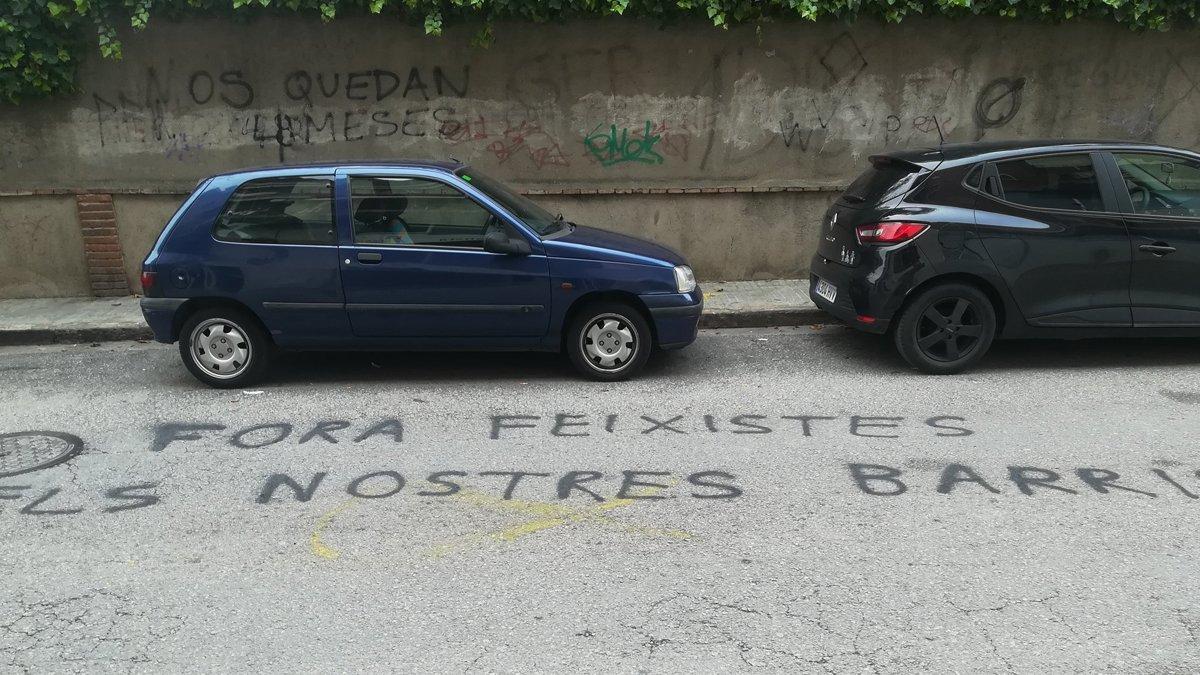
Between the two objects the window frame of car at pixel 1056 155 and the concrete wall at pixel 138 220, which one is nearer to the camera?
the window frame of car at pixel 1056 155

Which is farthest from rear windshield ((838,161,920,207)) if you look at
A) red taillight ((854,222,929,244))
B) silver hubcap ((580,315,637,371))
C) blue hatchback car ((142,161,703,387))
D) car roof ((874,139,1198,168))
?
silver hubcap ((580,315,637,371))

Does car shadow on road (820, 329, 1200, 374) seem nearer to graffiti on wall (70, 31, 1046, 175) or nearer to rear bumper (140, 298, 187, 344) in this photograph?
graffiti on wall (70, 31, 1046, 175)

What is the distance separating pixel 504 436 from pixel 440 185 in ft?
6.50

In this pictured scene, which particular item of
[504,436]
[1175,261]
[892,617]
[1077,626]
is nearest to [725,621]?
[892,617]

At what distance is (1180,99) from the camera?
30.8 ft

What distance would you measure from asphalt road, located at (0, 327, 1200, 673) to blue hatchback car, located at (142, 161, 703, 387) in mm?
357

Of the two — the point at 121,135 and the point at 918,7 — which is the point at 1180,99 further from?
the point at 121,135

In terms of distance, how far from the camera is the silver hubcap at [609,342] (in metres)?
6.54

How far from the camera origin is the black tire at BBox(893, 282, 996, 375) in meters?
6.55

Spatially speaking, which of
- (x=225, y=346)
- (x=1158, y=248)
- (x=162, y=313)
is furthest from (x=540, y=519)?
(x=1158, y=248)

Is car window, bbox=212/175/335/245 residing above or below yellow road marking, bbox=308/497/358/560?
above

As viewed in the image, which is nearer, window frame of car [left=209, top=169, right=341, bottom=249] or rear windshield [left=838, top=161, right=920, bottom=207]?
window frame of car [left=209, top=169, right=341, bottom=249]

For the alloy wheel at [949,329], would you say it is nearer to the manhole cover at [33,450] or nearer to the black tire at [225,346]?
the black tire at [225,346]

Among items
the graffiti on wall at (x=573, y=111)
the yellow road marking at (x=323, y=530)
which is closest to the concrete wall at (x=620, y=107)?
the graffiti on wall at (x=573, y=111)
